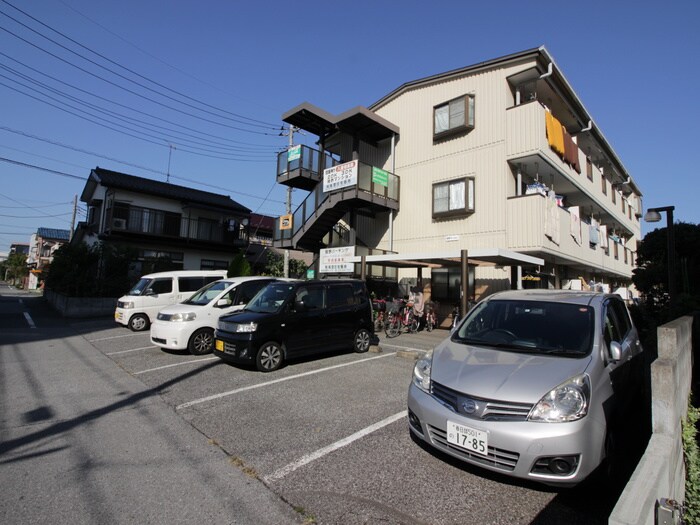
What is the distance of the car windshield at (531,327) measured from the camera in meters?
3.46

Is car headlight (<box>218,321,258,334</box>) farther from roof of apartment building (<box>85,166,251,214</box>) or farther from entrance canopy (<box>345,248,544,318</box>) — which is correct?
roof of apartment building (<box>85,166,251,214</box>)

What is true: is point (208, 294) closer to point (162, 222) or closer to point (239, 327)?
point (239, 327)

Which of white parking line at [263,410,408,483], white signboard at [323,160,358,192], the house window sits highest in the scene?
the house window

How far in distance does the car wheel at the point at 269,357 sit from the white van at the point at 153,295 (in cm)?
668

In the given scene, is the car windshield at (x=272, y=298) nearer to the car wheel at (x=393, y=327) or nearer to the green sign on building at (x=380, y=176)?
the car wheel at (x=393, y=327)

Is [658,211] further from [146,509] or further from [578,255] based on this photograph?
[146,509]

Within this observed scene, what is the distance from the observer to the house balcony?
616 inches

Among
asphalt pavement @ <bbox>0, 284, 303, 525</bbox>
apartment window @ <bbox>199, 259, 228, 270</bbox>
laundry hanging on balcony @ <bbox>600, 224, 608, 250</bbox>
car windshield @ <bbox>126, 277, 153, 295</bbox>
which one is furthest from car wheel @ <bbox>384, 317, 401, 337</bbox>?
apartment window @ <bbox>199, 259, 228, 270</bbox>

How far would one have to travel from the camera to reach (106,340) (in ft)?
32.4

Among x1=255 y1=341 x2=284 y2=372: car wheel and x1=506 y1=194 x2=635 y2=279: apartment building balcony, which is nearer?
x1=255 y1=341 x2=284 y2=372: car wheel

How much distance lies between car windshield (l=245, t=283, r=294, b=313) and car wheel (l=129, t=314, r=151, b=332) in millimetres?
6012

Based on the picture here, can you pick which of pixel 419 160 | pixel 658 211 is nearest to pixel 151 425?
pixel 419 160

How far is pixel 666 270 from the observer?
1381 centimetres

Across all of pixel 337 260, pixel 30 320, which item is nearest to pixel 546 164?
pixel 337 260
